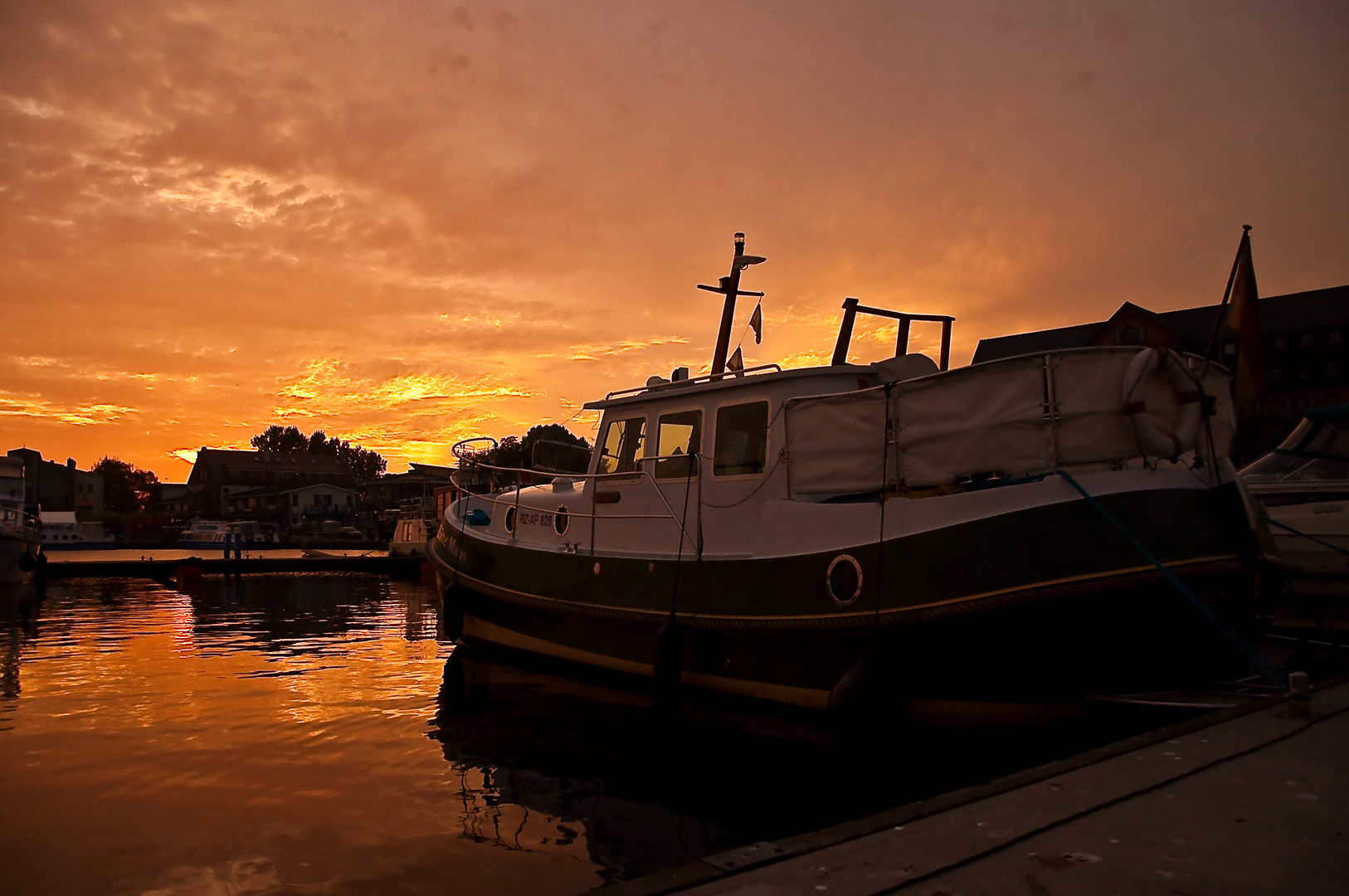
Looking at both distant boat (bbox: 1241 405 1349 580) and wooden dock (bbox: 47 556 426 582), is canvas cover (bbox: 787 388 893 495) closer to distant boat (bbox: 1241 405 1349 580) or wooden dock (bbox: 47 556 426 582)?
distant boat (bbox: 1241 405 1349 580)

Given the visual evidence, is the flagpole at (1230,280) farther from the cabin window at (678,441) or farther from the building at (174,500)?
the building at (174,500)

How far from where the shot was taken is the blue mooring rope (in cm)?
584

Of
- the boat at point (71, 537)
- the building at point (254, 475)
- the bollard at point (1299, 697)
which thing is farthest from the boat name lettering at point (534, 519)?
the building at point (254, 475)

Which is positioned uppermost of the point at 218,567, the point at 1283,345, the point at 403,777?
the point at 1283,345

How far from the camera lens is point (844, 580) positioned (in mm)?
7613

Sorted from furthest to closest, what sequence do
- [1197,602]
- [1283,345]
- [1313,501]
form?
[1283,345], [1313,501], [1197,602]

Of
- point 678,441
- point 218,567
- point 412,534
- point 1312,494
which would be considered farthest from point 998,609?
point 412,534

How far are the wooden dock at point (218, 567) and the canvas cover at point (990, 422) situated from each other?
29292 millimetres

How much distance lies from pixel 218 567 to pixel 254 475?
73.4m

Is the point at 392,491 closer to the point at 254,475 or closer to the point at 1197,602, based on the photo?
the point at 254,475

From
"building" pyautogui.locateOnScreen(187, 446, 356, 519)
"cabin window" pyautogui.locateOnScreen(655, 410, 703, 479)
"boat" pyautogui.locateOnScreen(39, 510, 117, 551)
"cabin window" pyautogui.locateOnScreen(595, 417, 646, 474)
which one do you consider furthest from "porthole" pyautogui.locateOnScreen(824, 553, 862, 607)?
"building" pyautogui.locateOnScreen(187, 446, 356, 519)

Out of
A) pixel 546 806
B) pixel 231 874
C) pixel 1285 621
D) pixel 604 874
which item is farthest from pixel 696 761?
pixel 1285 621

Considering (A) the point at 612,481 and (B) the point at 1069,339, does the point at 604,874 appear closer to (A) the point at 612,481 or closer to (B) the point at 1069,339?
(A) the point at 612,481

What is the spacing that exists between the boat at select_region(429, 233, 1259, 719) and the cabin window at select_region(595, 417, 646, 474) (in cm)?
70
